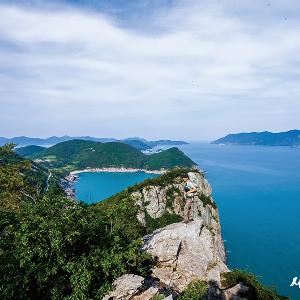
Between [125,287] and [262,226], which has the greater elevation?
[125,287]

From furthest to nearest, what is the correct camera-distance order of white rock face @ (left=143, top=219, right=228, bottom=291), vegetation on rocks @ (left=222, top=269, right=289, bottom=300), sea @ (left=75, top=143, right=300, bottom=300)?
sea @ (left=75, top=143, right=300, bottom=300)
vegetation on rocks @ (left=222, top=269, right=289, bottom=300)
white rock face @ (left=143, top=219, right=228, bottom=291)

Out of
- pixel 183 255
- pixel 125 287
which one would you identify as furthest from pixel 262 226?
pixel 125 287

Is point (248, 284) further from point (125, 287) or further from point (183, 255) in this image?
point (125, 287)

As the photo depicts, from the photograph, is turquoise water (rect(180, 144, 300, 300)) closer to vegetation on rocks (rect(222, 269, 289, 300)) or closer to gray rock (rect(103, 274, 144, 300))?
vegetation on rocks (rect(222, 269, 289, 300))

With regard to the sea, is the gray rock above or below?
above

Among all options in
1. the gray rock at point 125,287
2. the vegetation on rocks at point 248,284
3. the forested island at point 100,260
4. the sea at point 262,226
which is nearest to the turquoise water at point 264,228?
the sea at point 262,226

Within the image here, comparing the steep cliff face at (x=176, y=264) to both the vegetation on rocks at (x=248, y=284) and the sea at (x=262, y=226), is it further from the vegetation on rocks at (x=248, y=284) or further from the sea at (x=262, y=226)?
the sea at (x=262, y=226)

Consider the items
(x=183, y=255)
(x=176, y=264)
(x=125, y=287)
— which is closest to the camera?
(x=125, y=287)

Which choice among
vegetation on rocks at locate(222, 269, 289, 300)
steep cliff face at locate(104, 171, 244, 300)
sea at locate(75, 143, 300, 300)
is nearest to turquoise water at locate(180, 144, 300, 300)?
sea at locate(75, 143, 300, 300)

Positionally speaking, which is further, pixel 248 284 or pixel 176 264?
pixel 248 284
